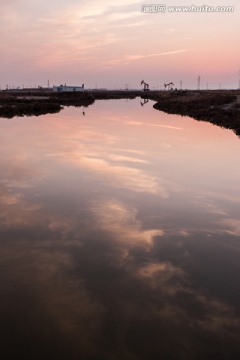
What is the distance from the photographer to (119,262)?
27.8 feet

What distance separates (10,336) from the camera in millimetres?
6023

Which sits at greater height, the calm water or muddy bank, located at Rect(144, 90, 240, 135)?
muddy bank, located at Rect(144, 90, 240, 135)

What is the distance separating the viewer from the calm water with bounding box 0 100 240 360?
6.00m

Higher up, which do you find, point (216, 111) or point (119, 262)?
point (216, 111)

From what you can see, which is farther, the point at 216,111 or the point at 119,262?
the point at 216,111

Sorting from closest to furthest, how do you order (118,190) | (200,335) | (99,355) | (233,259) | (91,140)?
(99,355) → (200,335) → (233,259) → (118,190) → (91,140)

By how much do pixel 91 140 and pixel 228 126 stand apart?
15.5m

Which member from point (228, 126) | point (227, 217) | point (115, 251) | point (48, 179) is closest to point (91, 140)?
point (48, 179)

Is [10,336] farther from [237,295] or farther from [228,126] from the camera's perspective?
[228,126]

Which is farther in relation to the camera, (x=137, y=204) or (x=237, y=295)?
(x=137, y=204)

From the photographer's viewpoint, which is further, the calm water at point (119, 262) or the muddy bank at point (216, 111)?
the muddy bank at point (216, 111)

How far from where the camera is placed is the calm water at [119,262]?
19.7 feet

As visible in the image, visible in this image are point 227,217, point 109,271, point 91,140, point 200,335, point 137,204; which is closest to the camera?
point 200,335

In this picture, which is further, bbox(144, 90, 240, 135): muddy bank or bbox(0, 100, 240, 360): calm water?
bbox(144, 90, 240, 135): muddy bank
